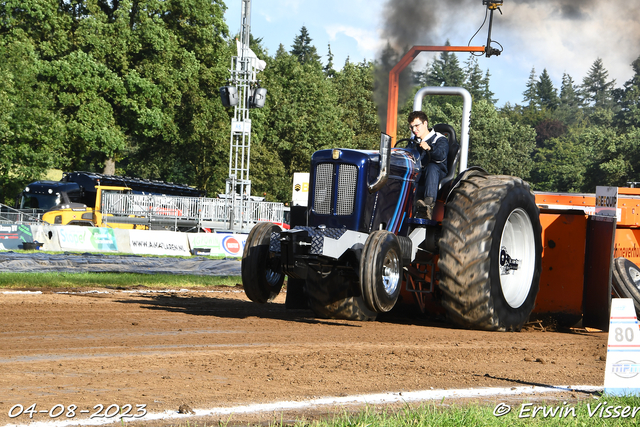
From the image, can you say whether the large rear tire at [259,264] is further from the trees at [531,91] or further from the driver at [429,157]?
the trees at [531,91]

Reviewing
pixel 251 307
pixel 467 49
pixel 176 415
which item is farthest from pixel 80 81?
pixel 176 415

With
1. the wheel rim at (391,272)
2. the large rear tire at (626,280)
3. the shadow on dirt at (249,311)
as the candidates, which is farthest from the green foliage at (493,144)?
the wheel rim at (391,272)

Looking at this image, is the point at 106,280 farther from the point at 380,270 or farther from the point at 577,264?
the point at 577,264

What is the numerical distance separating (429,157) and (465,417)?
207 inches

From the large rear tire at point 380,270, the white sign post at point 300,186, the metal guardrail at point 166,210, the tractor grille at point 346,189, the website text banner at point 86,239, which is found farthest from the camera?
the white sign post at point 300,186

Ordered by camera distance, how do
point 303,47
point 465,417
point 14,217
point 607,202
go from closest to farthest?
point 465,417 < point 607,202 < point 14,217 < point 303,47

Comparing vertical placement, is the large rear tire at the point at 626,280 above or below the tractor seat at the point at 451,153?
below

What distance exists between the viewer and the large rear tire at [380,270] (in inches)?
313

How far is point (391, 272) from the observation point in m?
8.34

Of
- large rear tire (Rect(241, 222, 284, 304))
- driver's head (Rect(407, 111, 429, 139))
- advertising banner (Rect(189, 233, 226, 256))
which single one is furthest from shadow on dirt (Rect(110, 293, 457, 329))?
advertising banner (Rect(189, 233, 226, 256))

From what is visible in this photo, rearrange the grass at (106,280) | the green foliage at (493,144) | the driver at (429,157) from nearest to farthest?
the driver at (429,157) → the grass at (106,280) → the green foliage at (493,144)

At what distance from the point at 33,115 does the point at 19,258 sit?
2278 cm

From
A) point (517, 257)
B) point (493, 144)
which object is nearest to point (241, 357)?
point (517, 257)

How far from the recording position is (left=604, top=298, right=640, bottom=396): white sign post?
5.67m
